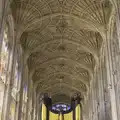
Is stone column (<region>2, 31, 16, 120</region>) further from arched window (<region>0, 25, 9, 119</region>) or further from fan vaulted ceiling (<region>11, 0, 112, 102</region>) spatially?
fan vaulted ceiling (<region>11, 0, 112, 102</region>)

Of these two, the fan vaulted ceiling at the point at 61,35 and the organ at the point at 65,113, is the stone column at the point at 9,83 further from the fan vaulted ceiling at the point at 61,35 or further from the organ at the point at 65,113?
the organ at the point at 65,113

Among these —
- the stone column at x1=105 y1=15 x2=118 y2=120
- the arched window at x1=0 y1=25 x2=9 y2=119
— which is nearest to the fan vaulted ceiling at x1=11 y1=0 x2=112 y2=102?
the stone column at x1=105 y1=15 x2=118 y2=120

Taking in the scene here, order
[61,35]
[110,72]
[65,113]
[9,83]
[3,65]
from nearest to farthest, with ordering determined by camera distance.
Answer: [3,65]
[9,83]
[110,72]
[61,35]
[65,113]

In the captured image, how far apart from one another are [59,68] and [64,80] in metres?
4.15

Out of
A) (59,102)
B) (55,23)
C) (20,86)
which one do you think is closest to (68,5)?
(55,23)

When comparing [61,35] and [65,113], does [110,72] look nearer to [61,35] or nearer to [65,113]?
[61,35]

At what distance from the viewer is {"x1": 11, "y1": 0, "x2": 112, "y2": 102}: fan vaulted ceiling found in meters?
22.0

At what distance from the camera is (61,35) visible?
26.9 meters

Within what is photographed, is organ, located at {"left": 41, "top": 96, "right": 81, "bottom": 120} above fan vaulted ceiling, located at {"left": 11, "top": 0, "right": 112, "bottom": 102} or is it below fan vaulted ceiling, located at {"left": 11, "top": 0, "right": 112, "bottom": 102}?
below

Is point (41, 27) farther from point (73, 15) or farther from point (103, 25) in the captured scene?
point (103, 25)

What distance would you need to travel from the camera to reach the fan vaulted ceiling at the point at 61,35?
22.0 meters

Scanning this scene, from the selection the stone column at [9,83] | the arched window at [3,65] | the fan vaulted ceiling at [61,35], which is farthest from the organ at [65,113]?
the arched window at [3,65]

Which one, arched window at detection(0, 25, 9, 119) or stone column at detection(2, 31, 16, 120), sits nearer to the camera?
stone column at detection(2, 31, 16, 120)

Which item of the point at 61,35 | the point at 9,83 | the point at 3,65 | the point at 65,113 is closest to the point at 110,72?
the point at 9,83
